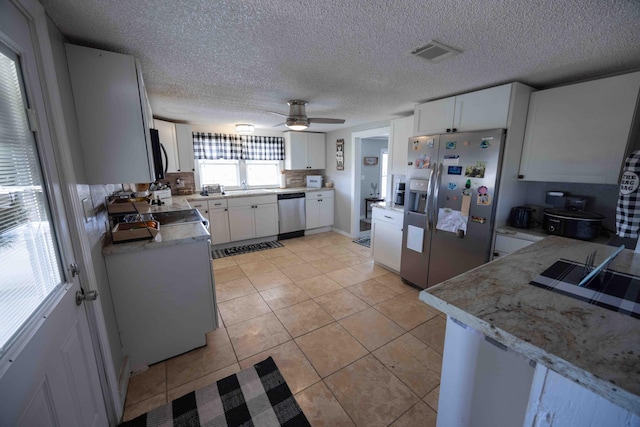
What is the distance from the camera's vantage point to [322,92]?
2.45 m

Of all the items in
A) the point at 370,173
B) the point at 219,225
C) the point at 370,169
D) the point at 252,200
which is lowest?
the point at 219,225

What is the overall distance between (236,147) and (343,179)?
2.15 metres

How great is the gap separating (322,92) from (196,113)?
1981mm

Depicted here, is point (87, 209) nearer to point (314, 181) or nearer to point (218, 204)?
point (218, 204)

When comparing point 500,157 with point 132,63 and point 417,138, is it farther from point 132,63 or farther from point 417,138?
point 132,63

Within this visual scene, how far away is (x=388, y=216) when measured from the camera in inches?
132

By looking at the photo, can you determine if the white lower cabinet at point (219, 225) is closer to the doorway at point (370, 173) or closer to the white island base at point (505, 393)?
the doorway at point (370, 173)

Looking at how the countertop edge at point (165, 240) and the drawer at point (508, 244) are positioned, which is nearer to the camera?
the countertop edge at point (165, 240)

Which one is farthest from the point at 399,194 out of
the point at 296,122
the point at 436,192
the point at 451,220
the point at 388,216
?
the point at 296,122

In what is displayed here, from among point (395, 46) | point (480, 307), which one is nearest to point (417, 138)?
point (395, 46)

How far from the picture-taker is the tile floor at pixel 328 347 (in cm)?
158

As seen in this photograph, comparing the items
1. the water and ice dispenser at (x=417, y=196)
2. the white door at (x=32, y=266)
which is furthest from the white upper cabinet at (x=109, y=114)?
the water and ice dispenser at (x=417, y=196)

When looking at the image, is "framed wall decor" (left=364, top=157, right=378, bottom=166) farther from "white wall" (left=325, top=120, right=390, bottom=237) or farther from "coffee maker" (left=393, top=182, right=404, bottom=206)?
"coffee maker" (left=393, top=182, right=404, bottom=206)

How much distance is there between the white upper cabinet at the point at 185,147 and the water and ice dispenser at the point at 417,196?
355 cm
